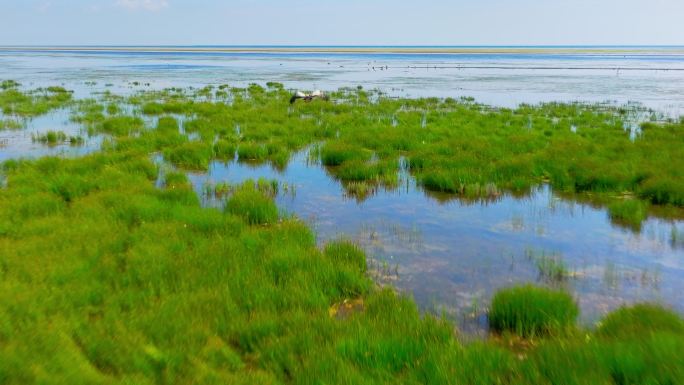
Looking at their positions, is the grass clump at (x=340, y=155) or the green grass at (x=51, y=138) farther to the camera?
the green grass at (x=51, y=138)

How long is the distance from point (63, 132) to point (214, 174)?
9.89m

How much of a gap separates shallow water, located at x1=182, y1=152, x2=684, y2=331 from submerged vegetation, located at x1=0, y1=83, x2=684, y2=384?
471mm

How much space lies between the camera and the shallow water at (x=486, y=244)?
7078mm

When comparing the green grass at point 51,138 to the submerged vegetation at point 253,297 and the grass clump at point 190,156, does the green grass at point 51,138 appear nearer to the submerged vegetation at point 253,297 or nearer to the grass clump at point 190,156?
the submerged vegetation at point 253,297

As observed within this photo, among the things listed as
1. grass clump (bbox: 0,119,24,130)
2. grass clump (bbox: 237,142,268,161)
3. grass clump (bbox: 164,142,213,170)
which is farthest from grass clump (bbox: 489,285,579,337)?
grass clump (bbox: 0,119,24,130)

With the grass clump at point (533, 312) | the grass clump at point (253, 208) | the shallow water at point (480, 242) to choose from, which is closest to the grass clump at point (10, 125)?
the shallow water at point (480, 242)

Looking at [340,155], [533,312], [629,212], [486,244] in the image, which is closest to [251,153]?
[340,155]

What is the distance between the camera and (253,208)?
9.90 metres

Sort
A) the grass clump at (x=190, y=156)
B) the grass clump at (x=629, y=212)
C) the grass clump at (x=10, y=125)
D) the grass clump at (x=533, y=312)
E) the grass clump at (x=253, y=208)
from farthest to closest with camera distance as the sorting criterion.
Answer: the grass clump at (x=10, y=125), the grass clump at (x=190, y=156), the grass clump at (x=629, y=212), the grass clump at (x=253, y=208), the grass clump at (x=533, y=312)

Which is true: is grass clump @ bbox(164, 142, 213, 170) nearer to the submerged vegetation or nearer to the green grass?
the submerged vegetation

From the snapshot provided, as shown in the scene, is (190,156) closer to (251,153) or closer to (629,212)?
(251,153)

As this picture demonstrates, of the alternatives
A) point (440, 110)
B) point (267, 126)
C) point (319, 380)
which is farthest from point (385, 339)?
point (440, 110)

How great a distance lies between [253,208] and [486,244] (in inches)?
188

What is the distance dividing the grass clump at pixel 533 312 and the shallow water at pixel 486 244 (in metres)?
0.34
